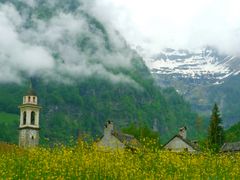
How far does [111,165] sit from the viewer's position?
51.3 feet

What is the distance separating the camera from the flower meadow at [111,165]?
15000mm

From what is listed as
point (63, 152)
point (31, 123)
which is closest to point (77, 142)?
point (63, 152)

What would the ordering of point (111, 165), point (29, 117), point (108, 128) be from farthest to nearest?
point (29, 117) → point (108, 128) → point (111, 165)

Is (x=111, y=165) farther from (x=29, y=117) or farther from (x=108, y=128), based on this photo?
(x=29, y=117)

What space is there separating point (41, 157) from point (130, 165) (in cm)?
245

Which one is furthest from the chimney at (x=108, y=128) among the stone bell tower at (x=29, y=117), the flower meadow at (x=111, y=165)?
the flower meadow at (x=111, y=165)

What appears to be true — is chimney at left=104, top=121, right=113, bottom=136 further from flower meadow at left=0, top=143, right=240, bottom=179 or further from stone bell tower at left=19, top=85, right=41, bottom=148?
flower meadow at left=0, top=143, right=240, bottom=179

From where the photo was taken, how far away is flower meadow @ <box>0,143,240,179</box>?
15000mm

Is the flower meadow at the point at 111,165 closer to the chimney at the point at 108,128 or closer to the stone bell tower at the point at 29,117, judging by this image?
the chimney at the point at 108,128

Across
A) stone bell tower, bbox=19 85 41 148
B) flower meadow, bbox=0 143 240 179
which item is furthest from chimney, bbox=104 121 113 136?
flower meadow, bbox=0 143 240 179

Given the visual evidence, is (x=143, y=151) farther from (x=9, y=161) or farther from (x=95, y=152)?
(x=9, y=161)

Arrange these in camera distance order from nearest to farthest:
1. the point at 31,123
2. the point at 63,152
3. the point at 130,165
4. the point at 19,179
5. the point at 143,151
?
the point at 19,179 → the point at 130,165 → the point at 63,152 → the point at 143,151 → the point at 31,123

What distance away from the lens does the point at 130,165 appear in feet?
51.7

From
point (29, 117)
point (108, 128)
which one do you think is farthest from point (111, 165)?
point (29, 117)
